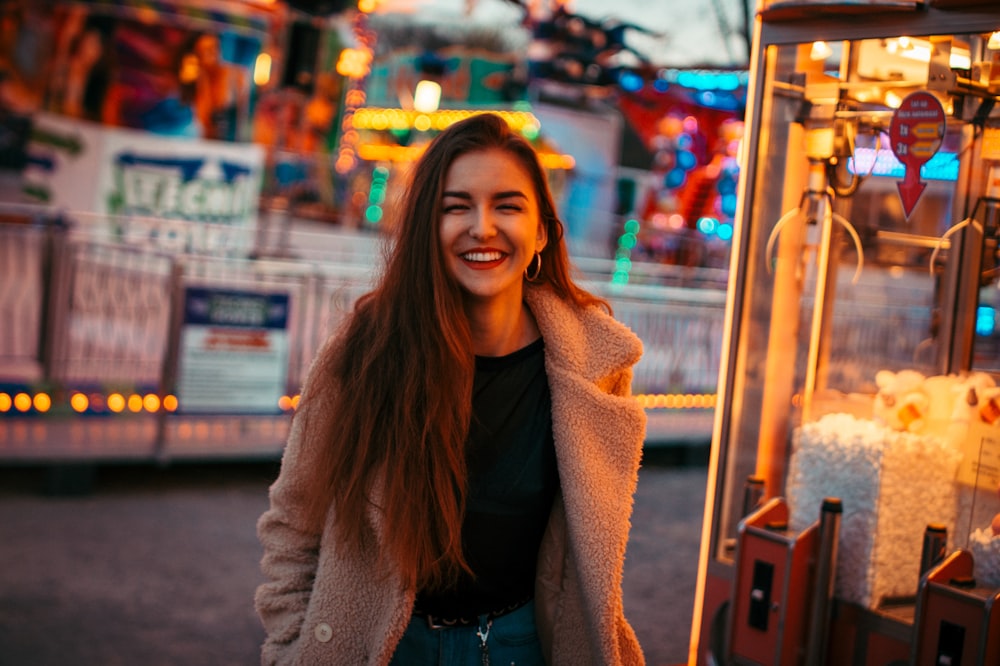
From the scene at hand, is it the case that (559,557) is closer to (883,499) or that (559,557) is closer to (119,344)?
(883,499)

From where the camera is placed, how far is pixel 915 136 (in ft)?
13.5

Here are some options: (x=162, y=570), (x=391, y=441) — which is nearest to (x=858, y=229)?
(x=391, y=441)

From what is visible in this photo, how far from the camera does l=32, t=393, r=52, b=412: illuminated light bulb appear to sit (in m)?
8.33

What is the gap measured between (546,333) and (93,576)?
4614mm

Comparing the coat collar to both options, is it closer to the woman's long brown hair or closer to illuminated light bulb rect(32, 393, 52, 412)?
the woman's long brown hair

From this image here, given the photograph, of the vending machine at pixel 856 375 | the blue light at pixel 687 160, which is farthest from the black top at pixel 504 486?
the blue light at pixel 687 160

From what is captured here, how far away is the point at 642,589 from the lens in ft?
23.7

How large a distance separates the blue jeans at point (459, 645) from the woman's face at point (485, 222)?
719mm

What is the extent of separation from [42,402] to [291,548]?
6.39 m

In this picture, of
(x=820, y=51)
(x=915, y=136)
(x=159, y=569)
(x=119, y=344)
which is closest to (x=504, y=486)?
(x=915, y=136)

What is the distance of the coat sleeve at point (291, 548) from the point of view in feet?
8.40

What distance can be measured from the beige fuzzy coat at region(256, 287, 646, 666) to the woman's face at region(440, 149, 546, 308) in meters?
0.21

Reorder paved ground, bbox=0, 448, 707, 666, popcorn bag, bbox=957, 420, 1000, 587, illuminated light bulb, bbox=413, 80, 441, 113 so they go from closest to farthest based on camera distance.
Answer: popcorn bag, bbox=957, 420, 1000, 587, paved ground, bbox=0, 448, 707, 666, illuminated light bulb, bbox=413, 80, 441, 113

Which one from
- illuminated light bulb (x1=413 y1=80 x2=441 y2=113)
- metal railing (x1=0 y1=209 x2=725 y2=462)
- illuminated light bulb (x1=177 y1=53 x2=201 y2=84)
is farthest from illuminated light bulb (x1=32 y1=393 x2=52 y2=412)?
illuminated light bulb (x1=413 y1=80 x2=441 y2=113)
